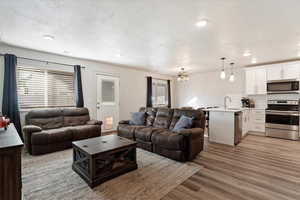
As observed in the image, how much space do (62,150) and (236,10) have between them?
4370mm

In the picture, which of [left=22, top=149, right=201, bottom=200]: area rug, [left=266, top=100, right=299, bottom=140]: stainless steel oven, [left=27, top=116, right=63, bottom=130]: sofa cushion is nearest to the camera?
[left=22, top=149, right=201, bottom=200]: area rug

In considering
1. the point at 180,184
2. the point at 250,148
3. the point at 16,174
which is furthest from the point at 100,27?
the point at 250,148

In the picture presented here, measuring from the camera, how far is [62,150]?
3.53 metres

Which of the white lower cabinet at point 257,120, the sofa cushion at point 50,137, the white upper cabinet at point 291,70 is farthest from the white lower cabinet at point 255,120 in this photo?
the sofa cushion at point 50,137

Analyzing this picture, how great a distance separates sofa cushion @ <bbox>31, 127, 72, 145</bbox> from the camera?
10.4 feet

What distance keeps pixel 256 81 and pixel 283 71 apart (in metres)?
0.76

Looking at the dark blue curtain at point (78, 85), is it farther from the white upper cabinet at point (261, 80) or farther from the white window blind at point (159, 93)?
the white upper cabinet at point (261, 80)

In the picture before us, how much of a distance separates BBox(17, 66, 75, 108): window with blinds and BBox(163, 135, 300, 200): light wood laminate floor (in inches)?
159

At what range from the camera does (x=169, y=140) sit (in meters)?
2.97

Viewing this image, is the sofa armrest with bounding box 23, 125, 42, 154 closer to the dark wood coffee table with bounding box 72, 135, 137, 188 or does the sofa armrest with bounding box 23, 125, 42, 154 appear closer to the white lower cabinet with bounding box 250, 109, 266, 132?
the dark wood coffee table with bounding box 72, 135, 137, 188

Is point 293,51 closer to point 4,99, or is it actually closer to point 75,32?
point 75,32

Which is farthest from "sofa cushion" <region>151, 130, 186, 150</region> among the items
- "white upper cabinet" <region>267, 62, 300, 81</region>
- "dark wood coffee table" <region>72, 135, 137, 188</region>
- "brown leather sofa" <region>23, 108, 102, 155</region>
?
"white upper cabinet" <region>267, 62, 300, 81</region>

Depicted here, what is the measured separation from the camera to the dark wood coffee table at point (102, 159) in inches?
83.7

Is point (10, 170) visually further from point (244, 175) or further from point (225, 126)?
point (225, 126)
